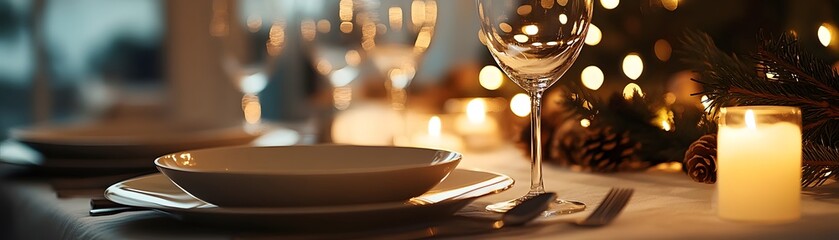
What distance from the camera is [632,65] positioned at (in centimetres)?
163

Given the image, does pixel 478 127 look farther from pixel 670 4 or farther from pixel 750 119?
pixel 750 119

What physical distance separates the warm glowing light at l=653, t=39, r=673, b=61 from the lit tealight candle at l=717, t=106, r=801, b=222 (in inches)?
40.3

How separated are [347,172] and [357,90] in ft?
9.08

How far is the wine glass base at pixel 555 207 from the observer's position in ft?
2.41

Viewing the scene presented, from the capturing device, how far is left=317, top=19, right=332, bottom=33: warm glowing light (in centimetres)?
146

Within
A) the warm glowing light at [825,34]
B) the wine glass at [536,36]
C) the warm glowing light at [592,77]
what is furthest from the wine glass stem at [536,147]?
the warm glowing light at [592,77]

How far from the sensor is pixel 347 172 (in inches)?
25.2

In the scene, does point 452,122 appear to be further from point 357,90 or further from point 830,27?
point 357,90

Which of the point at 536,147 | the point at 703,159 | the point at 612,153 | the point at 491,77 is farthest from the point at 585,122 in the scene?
the point at 491,77

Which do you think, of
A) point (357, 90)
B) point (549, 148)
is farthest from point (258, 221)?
point (357, 90)

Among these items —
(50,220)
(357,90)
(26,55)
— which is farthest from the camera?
(357,90)

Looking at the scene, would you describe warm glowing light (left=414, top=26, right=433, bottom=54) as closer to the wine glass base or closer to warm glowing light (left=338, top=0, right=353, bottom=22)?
warm glowing light (left=338, top=0, right=353, bottom=22)

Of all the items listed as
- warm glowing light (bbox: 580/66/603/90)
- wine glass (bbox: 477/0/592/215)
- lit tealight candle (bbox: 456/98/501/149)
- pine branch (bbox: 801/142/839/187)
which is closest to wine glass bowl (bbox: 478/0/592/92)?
wine glass (bbox: 477/0/592/215)

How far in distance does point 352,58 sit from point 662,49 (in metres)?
0.63
